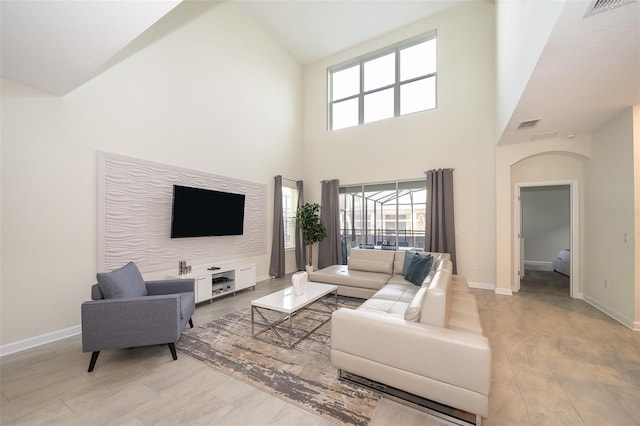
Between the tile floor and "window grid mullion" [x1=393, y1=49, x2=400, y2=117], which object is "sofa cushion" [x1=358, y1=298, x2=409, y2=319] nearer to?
the tile floor

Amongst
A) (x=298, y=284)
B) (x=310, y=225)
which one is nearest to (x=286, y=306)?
(x=298, y=284)

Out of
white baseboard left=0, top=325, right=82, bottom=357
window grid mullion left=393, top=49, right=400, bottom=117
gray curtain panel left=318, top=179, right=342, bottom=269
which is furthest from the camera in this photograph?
gray curtain panel left=318, top=179, right=342, bottom=269

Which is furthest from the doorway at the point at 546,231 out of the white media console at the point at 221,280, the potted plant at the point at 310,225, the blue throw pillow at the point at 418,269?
the white media console at the point at 221,280

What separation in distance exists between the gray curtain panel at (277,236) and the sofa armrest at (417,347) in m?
3.91

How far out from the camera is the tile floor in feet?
5.43

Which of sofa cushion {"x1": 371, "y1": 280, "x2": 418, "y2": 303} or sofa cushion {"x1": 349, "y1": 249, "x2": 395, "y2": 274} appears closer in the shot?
sofa cushion {"x1": 371, "y1": 280, "x2": 418, "y2": 303}

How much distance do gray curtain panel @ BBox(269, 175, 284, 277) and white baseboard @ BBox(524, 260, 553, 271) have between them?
267 inches

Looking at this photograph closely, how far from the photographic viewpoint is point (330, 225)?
6.39m

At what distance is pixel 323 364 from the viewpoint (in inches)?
89.7

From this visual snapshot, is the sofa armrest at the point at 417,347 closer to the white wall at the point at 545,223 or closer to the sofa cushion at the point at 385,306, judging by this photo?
the sofa cushion at the point at 385,306

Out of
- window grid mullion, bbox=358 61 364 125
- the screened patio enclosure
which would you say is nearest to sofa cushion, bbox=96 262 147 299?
the screened patio enclosure

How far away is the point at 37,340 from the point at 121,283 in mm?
1252

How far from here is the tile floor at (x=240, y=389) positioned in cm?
166

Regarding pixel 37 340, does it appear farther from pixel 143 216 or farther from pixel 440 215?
pixel 440 215
